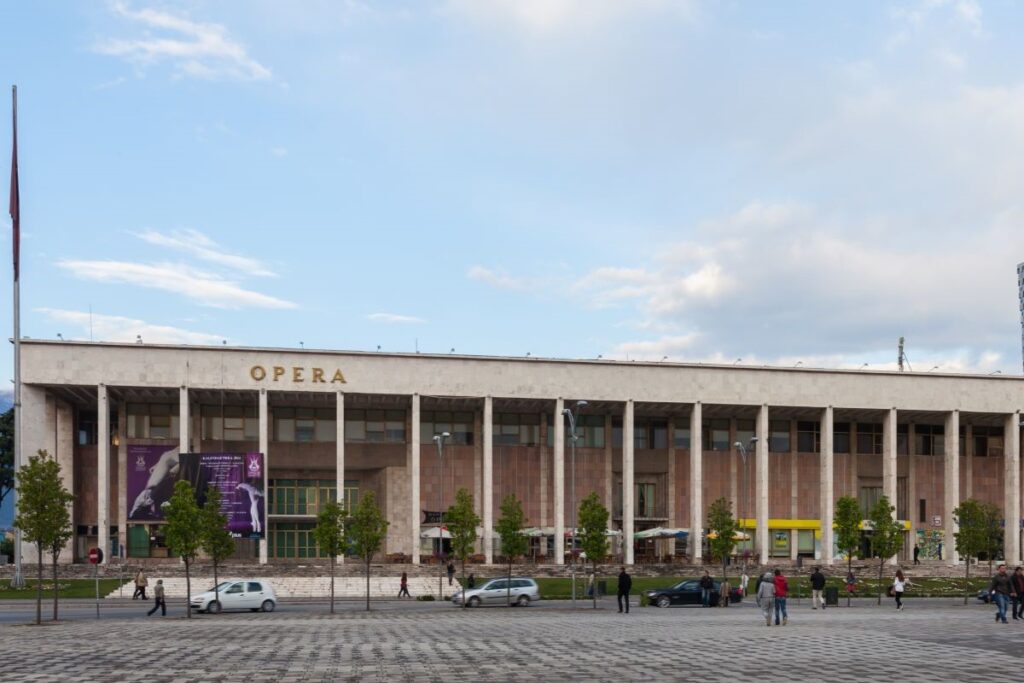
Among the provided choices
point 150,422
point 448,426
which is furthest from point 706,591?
point 150,422

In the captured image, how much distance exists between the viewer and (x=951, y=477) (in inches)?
3455

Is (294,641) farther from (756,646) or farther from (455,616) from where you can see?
(455,616)

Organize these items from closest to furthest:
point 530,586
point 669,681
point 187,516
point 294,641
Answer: point 669,681 < point 294,641 < point 187,516 < point 530,586

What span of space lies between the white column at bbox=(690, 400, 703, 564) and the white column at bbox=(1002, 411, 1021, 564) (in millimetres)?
24800

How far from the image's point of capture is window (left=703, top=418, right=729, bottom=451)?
3580 inches

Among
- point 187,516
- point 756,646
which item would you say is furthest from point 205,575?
point 756,646

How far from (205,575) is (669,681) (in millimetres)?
56292

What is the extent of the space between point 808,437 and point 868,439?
18.1 ft

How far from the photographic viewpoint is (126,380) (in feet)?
250

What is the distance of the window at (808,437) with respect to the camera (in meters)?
91.8

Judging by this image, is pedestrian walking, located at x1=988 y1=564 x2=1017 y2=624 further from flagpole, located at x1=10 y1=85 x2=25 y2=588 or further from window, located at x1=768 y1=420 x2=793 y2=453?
window, located at x1=768 y1=420 x2=793 y2=453

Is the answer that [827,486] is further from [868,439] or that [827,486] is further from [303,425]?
[303,425]

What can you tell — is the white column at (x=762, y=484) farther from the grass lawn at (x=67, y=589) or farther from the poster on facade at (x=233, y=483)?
the grass lawn at (x=67, y=589)

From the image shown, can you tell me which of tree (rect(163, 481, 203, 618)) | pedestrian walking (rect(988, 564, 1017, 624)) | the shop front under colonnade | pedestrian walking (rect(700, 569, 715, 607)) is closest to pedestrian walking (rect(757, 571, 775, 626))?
pedestrian walking (rect(988, 564, 1017, 624))
